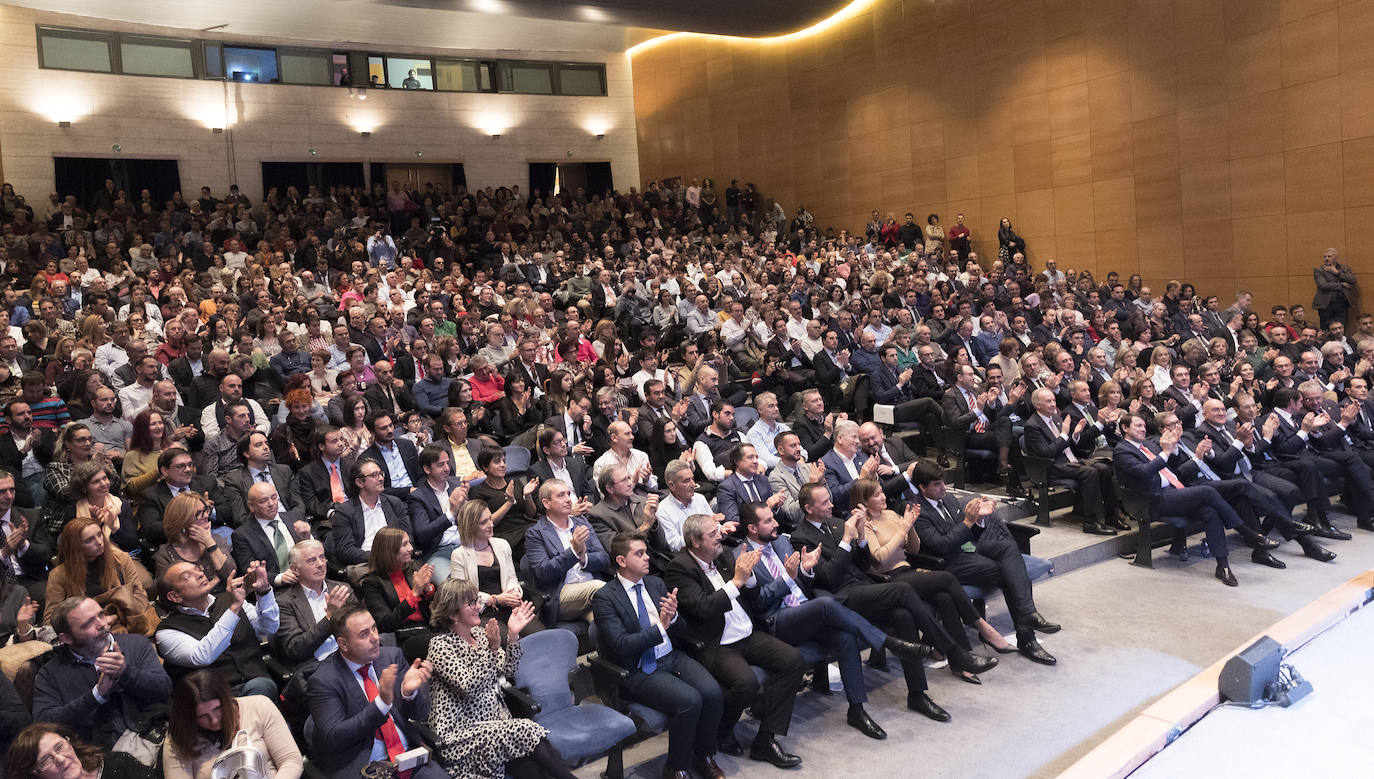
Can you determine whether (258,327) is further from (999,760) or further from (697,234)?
(697,234)

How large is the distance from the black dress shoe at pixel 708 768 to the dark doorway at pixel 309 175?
14019mm

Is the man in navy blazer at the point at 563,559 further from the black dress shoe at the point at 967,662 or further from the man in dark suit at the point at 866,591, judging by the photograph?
the black dress shoe at the point at 967,662

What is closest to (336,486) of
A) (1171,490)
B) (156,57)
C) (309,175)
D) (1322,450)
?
(1171,490)

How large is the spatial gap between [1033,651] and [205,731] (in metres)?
3.78

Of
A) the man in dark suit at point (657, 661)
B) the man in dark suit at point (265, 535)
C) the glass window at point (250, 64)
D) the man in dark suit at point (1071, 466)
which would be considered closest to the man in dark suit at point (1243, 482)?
the man in dark suit at point (1071, 466)

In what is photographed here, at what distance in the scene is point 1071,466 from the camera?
696cm

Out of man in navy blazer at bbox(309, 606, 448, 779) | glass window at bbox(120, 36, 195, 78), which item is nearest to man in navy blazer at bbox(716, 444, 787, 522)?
man in navy blazer at bbox(309, 606, 448, 779)

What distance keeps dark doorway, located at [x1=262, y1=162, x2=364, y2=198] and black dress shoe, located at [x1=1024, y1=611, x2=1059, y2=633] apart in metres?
13.8

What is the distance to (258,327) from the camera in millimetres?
8156

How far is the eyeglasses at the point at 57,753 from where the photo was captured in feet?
9.40

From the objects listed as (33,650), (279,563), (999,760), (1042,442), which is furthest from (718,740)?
(1042,442)

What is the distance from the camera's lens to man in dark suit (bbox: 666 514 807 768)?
4176 mm

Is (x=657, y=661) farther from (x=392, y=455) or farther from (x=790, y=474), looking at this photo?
(x=392, y=455)

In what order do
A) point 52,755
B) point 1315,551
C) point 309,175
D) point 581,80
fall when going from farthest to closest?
point 581,80 → point 309,175 → point 1315,551 → point 52,755
